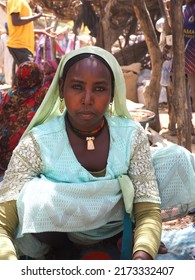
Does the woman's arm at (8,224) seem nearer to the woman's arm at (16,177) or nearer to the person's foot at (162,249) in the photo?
the woman's arm at (16,177)

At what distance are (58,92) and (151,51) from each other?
11.4 feet

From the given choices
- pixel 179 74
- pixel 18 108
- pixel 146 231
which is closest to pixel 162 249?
pixel 146 231

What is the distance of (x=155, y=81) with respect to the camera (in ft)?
18.1

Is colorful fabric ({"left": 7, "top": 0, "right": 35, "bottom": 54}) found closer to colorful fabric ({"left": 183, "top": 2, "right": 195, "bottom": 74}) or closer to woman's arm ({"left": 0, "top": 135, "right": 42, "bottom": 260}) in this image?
colorful fabric ({"left": 183, "top": 2, "right": 195, "bottom": 74})

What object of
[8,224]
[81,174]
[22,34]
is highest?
[22,34]

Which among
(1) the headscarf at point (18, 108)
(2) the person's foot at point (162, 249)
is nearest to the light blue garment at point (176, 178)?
(2) the person's foot at point (162, 249)

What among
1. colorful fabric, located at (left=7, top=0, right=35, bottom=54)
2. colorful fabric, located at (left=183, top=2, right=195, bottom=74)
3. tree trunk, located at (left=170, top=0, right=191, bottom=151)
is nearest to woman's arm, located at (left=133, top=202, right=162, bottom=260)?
tree trunk, located at (left=170, top=0, right=191, bottom=151)

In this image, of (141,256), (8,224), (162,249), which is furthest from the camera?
(162,249)

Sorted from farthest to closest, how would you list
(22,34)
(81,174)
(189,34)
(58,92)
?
(22,34) < (189,34) < (58,92) < (81,174)

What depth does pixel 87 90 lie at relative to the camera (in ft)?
5.94

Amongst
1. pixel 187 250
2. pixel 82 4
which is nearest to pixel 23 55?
pixel 82 4

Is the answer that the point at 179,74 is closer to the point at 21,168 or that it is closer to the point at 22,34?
the point at 21,168

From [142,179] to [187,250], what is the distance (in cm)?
61

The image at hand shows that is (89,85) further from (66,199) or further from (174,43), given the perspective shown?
(174,43)
